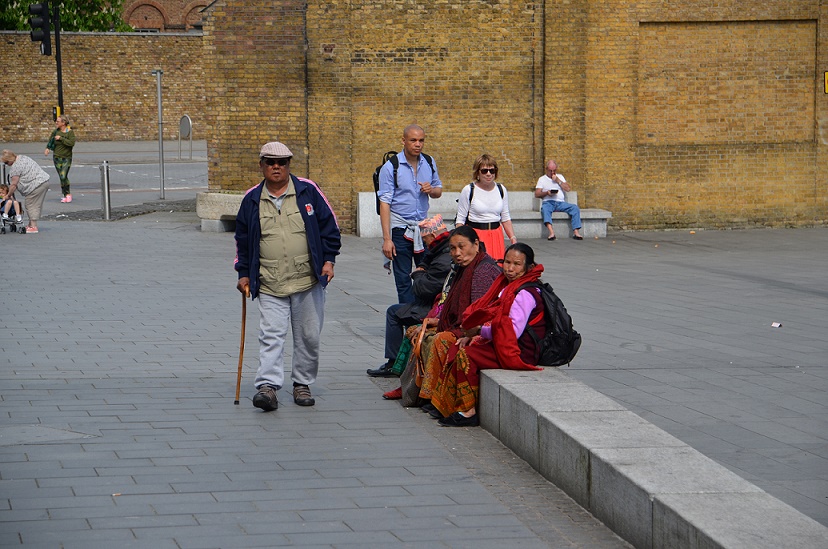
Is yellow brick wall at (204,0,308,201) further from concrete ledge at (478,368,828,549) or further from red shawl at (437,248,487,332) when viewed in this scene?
concrete ledge at (478,368,828,549)

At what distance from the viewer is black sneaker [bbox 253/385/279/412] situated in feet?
25.1

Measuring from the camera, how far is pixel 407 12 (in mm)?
18688

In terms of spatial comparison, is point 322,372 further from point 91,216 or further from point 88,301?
point 91,216

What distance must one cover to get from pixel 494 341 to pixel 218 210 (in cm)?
1217

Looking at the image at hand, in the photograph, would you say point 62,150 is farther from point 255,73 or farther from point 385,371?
point 385,371

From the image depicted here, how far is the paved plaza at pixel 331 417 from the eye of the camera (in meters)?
5.51

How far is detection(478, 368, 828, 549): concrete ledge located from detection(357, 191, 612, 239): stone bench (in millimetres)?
11551

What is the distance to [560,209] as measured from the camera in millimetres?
18859

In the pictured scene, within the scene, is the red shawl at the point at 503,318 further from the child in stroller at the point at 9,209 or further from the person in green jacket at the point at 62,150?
the person in green jacket at the point at 62,150

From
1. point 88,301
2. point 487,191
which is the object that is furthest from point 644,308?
point 88,301

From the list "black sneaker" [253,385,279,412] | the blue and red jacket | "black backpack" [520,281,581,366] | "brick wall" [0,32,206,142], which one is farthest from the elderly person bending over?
"brick wall" [0,32,206,142]

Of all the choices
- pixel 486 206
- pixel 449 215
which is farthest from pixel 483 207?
pixel 449 215

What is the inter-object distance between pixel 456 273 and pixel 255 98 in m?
11.2

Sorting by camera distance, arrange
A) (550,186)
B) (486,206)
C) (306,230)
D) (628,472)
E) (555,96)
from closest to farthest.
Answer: (628,472), (306,230), (486,206), (550,186), (555,96)
